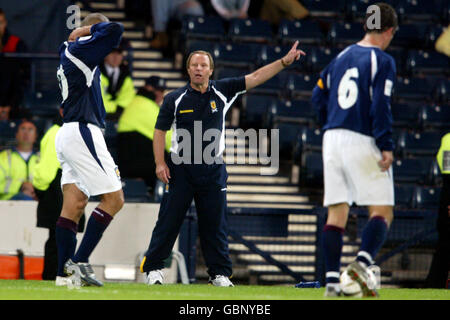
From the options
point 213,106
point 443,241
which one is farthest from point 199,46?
point 213,106

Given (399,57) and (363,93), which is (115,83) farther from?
(363,93)

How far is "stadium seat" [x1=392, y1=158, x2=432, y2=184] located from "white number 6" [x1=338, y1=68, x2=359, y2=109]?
252 inches

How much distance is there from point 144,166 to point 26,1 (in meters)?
4.57

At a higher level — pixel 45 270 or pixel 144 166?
pixel 144 166

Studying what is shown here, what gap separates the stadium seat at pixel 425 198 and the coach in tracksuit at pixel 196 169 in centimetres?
432

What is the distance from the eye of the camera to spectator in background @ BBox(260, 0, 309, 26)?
16.3m

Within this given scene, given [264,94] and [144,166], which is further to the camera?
[264,94]

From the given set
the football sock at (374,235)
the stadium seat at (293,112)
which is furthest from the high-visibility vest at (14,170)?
the football sock at (374,235)

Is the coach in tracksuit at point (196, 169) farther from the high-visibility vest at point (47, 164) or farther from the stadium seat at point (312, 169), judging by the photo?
the stadium seat at point (312, 169)

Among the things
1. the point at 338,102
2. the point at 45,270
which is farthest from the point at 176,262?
the point at 338,102

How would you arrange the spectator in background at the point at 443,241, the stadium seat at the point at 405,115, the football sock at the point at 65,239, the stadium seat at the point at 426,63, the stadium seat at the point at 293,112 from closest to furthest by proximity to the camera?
the football sock at the point at 65,239
the spectator in background at the point at 443,241
the stadium seat at the point at 293,112
the stadium seat at the point at 405,115
the stadium seat at the point at 426,63

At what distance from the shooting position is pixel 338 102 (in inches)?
Answer: 269

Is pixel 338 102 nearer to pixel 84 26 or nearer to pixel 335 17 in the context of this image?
pixel 84 26

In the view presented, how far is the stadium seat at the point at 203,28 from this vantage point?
15.0m
